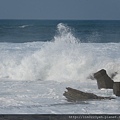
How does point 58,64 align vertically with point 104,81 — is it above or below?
above

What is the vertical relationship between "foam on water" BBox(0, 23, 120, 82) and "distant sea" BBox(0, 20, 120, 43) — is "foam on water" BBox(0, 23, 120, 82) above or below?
below

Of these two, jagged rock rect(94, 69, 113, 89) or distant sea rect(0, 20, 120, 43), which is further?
distant sea rect(0, 20, 120, 43)

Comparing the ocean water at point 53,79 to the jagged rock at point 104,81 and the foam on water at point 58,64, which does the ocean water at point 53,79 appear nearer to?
the foam on water at point 58,64

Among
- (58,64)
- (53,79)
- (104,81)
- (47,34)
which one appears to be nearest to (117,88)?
(104,81)

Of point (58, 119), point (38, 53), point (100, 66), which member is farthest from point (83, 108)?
point (38, 53)

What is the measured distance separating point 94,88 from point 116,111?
382cm

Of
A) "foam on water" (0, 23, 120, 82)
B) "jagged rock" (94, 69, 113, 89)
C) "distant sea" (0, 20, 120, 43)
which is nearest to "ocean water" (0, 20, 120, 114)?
"foam on water" (0, 23, 120, 82)

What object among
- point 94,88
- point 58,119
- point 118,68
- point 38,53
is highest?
point 38,53

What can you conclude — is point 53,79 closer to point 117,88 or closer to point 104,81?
point 104,81

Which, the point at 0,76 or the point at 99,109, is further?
the point at 0,76

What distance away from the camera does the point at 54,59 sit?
1717 cm

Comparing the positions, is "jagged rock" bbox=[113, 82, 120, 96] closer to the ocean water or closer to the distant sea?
the ocean water

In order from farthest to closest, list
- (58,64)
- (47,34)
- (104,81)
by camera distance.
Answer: (47,34) < (58,64) < (104,81)

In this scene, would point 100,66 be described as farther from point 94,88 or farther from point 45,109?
point 45,109
